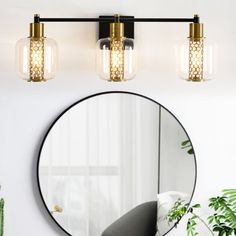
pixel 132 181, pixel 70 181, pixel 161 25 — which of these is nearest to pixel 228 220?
pixel 132 181

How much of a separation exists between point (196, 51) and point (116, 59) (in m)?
0.29

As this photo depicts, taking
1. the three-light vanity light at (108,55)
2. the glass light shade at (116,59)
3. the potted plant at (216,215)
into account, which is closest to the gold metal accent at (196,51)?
the three-light vanity light at (108,55)

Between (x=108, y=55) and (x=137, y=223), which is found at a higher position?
(x=108, y=55)

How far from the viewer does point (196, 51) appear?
228 cm

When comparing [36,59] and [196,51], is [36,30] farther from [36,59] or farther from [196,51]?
[196,51]

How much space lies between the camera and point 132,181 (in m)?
2.48

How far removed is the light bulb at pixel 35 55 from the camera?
2246 millimetres

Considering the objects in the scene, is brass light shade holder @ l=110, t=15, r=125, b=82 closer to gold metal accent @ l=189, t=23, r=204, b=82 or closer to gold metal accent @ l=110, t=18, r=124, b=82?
gold metal accent @ l=110, t=18, r=124, b=82

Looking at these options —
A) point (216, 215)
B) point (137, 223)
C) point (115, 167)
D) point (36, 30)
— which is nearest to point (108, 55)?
point (36, 30)

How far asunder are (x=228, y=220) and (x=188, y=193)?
200 mm

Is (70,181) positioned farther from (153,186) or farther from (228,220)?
(228,220)

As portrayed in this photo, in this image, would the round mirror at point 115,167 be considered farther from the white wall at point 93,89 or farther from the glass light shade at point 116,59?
the glass light shade at point 116,59

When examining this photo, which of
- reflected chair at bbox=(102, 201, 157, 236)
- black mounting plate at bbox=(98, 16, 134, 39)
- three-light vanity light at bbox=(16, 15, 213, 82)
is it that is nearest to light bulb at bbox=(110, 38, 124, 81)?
three-light vanity light at bbox=(16, 15, 213, 82)

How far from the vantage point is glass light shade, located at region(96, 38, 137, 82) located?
2.26 m
